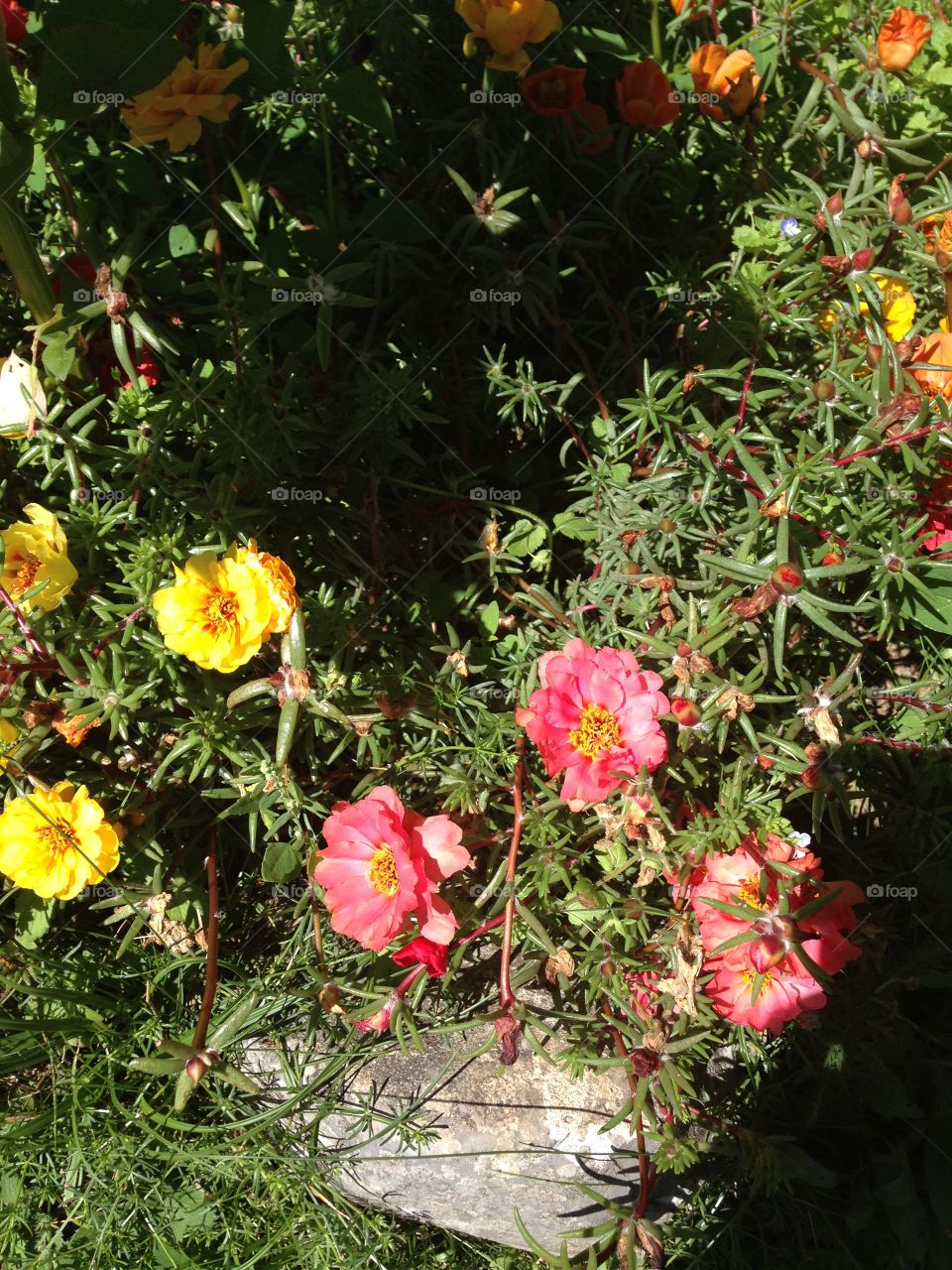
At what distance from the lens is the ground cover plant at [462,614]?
1.84 metres

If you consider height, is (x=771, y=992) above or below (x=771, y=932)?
below

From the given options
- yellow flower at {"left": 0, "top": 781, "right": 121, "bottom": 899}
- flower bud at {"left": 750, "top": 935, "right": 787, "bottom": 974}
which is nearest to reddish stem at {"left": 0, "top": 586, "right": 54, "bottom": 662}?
yellow flower at {"left": 0, "top": 781, "right": 121, "bottom": 899}

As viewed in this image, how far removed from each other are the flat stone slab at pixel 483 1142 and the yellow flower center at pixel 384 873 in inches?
18.4

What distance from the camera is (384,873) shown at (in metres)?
1.80

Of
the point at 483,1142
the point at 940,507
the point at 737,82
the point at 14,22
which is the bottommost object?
the point at 483,1142

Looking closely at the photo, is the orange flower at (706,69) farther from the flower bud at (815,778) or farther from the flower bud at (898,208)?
the flower bud at (815,778)

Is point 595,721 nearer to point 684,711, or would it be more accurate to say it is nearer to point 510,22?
point 684,711

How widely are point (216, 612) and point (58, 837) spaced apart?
542 millimetres

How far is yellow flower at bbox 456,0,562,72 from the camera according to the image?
198 cm

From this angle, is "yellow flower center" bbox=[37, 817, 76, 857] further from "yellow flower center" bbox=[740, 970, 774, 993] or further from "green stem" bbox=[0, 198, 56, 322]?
"yellow flower center" bbox=[740, 970, 774, 993]

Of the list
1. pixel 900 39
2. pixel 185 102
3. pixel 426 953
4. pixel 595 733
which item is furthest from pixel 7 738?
pixel 900 39

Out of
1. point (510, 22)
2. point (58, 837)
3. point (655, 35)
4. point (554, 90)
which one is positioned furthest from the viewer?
point (655, 35)

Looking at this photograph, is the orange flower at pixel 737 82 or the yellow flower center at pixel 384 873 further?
the orange flower at pixel 737 82

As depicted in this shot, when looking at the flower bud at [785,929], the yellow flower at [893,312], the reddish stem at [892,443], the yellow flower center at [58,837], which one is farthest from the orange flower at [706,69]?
the yellow flower center at [58,837]
